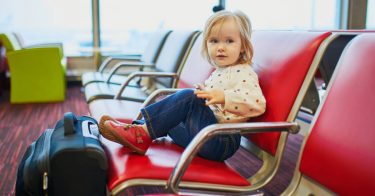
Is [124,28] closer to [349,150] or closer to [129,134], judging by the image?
[129,134]

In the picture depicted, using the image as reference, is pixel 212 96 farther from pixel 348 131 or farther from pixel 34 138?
pixel 34 138

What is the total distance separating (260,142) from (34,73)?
10.1 ft

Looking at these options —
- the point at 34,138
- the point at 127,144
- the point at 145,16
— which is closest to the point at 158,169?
the point at 127,144

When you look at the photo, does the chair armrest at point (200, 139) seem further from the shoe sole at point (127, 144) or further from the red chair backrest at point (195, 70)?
the red chair backrest at point (195, 70)

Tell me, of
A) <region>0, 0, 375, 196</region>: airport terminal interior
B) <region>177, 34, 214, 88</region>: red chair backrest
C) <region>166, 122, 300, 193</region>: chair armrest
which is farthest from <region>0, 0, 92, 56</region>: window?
<region>166, 122, 300, 193</region>: chair armrest

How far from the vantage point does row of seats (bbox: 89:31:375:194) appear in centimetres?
90

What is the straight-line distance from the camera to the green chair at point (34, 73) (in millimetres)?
3621

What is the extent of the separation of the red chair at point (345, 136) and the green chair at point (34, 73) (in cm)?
317

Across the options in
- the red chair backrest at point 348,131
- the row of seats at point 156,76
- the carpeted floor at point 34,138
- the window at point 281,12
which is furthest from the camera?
the window at point 281,12

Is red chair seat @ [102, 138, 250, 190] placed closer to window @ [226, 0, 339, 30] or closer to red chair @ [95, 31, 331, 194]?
red chair @ [95, 31, 331, 194]

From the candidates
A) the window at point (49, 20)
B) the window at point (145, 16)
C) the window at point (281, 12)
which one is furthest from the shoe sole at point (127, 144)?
the window at point (281, 12)

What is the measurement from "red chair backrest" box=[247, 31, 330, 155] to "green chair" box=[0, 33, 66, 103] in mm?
2929

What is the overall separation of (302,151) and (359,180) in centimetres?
19

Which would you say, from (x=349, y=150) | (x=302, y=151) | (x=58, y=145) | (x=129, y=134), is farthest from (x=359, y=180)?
(x=58, y=145)
